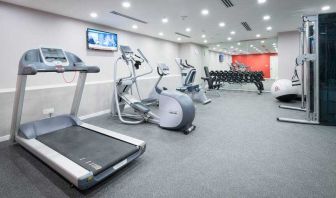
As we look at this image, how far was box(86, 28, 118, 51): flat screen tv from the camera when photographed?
531cm

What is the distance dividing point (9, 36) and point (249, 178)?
489cm

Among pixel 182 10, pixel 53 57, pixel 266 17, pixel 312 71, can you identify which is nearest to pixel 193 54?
pixel 266 17

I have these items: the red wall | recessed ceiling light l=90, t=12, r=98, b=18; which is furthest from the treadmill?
the red wall

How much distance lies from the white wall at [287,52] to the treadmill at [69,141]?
7604mm

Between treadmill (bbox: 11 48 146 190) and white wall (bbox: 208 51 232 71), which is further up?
white wall (bbox: 208 51 232 71)

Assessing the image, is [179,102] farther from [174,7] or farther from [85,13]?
[85,13]

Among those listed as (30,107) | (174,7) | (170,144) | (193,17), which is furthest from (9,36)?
(193,17)

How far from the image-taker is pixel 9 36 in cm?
381

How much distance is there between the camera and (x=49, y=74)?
14.8ft

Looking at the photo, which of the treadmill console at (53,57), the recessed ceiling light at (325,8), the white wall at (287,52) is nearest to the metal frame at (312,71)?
the recessed ceiling light at (325,8)

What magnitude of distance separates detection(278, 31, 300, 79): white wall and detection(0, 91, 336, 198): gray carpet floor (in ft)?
16.1

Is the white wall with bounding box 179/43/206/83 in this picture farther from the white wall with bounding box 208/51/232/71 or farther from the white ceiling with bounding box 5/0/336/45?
the white ceiling with bounding box 5/0/336/45

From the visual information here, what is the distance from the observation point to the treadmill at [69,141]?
6.67 ft

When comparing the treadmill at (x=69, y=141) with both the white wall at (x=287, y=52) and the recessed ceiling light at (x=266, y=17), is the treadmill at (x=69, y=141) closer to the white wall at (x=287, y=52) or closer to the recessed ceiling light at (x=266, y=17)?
the recessed ceiling light at (x=266, y=17)
